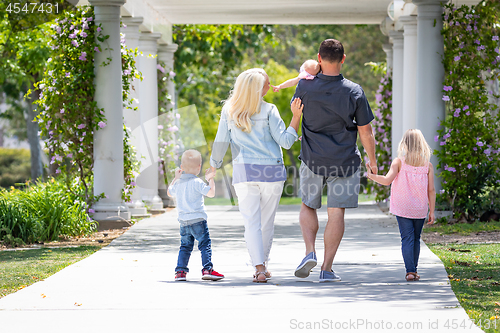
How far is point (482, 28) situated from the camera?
34.7ft

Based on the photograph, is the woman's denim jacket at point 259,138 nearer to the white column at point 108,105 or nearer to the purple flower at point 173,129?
the white column at point 108,105

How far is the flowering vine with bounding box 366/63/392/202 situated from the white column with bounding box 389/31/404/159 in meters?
0.25

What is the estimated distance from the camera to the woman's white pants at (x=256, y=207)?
222 inches

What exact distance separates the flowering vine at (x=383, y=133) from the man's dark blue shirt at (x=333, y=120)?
7763mm

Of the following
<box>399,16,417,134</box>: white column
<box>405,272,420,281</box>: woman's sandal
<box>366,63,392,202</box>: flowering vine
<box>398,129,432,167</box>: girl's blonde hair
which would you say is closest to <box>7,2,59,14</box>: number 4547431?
<box>399,16,417,134</box>: white column

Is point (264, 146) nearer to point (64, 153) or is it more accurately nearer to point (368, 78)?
point (64, 153)

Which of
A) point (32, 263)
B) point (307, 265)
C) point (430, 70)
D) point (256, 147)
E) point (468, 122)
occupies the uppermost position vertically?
point (430, 70)

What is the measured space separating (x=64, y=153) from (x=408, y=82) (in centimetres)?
611

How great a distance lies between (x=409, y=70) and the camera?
12.2 m

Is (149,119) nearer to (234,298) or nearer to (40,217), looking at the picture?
(40,217)

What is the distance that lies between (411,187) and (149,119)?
877cm

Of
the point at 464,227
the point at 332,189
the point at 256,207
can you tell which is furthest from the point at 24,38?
the point at 332,189

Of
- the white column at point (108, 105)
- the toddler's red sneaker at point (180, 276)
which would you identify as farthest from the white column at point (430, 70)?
the toddler's red sneaker at point (180, 276)

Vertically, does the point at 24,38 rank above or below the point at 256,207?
above
